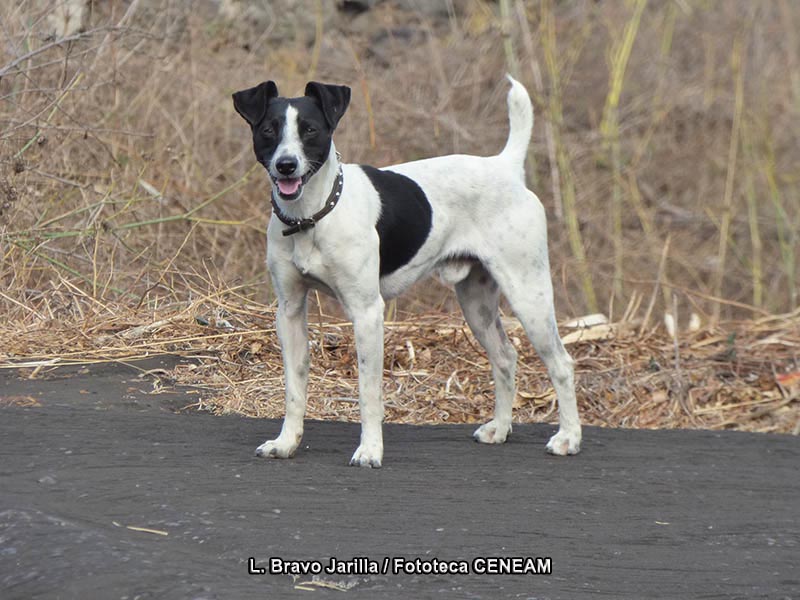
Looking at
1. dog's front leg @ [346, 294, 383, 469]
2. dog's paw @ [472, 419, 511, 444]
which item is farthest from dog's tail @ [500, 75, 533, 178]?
dog's front leg @ [346, 294, 383, 469]

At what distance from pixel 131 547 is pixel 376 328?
5.61 feet

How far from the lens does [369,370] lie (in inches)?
193

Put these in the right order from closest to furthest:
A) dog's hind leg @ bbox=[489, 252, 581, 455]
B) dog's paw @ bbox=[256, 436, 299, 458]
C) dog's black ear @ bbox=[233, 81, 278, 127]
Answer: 1. dog's black ear @ bbox=[233, 81, 278, 127]
2. dog's paw @ bbox=[256, 436, 299, 458]
3. dog's hind leg @ bbox=[489, 252, 581, 455]

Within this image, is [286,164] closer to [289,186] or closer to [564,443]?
[289,186]

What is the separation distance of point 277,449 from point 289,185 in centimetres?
Result: 104

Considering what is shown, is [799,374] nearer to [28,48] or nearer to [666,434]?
[666,434]

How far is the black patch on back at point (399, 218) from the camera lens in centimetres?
512

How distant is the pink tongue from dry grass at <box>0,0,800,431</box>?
5.64ft

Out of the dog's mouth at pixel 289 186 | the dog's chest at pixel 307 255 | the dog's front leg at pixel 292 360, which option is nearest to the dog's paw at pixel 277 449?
the dog's front leg at pixel 292 360

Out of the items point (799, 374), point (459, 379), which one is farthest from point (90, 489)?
point (799, 374)

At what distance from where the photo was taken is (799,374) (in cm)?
822

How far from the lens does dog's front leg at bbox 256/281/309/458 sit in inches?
192

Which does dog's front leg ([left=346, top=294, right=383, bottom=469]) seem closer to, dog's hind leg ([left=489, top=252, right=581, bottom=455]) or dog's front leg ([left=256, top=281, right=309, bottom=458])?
dog's front leg ([left=256, top=281, right=309, bottom=458])

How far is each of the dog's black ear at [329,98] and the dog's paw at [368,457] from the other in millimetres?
1258
